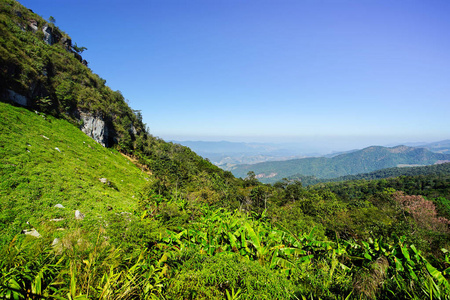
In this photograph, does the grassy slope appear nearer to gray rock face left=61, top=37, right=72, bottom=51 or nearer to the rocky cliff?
the rocky cliff

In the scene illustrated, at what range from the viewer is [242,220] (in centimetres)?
304

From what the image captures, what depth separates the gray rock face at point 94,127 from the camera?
82.1 feet

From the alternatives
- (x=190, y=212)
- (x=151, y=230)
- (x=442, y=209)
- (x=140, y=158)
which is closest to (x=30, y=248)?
(x=151, y=230)

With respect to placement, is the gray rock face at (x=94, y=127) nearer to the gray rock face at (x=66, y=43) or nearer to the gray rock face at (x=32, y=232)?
the gray rock face at (x=66, y=43)

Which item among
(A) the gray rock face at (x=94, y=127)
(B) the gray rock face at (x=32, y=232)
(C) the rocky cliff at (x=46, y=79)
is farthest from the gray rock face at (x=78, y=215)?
(A) the gray rock face at (x=94, y=127)

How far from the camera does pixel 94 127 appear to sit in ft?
86.6

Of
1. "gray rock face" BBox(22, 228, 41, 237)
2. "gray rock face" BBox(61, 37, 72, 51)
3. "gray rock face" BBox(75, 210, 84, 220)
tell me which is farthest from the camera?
"gray rock face" BBox(61, 37, 72, 51)

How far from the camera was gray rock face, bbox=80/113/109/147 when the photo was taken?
25.0m

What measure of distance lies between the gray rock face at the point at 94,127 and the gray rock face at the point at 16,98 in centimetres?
810

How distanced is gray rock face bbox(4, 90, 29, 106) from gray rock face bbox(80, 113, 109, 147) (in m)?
8.10

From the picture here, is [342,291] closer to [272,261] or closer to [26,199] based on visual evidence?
[272,261]

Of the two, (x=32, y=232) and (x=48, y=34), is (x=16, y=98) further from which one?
(x=48, y=34)

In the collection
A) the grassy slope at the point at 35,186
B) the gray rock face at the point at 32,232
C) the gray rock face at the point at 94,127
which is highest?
the gray rock face at the point at 94,127

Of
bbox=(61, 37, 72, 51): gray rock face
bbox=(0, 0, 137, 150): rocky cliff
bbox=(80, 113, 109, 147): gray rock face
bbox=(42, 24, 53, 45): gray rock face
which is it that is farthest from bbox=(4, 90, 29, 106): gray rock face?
bbox=(61, 37, 72, 51): gray rock face
